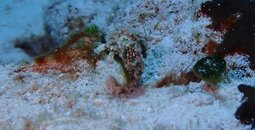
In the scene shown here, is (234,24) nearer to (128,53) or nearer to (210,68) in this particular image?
(210,68)

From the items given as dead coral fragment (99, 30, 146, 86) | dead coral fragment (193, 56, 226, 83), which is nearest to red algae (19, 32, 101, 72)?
dead coral fragment (99, 30, 146, 86)

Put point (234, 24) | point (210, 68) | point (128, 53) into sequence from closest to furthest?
point (210, 68) < point (128, 53) < point (234, 24)

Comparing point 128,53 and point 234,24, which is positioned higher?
point 234,24

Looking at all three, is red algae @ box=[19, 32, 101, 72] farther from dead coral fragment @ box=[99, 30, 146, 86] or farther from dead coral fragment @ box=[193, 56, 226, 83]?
dead coral fragment @ box=[193, 56, 226, 83]

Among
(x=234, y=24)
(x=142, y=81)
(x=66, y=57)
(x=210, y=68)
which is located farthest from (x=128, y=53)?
(x=234, y=24)

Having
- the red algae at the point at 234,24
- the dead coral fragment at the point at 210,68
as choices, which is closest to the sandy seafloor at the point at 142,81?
the red algae at the point at 234,24
